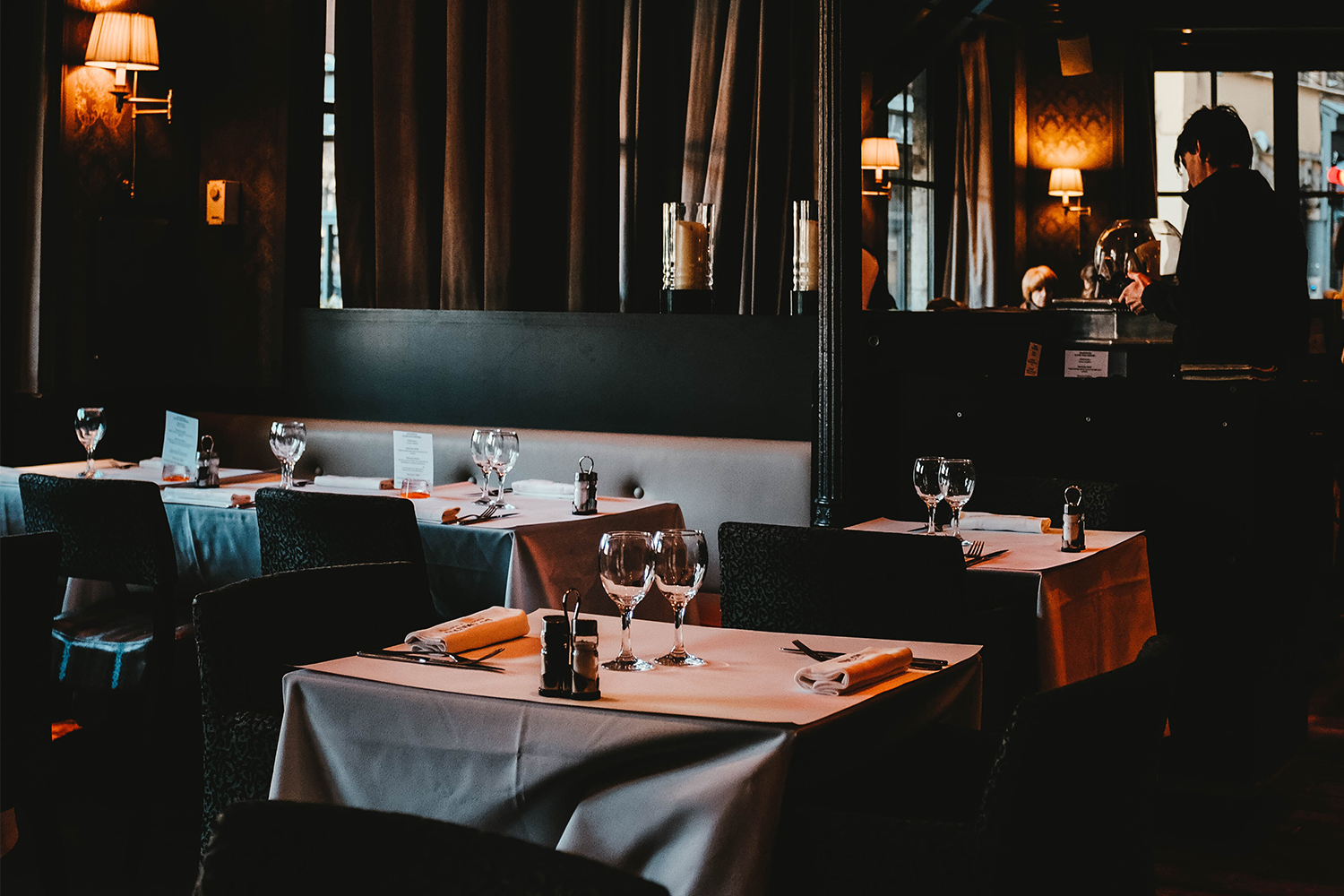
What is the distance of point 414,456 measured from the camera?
344 cm

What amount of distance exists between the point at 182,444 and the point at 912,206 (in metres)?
7.06

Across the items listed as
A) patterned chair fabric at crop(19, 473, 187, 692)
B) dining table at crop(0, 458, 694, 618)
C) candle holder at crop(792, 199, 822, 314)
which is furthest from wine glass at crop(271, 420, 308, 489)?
candle holder at crop(792, 199, 822, 314)

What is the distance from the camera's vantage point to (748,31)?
5250mm

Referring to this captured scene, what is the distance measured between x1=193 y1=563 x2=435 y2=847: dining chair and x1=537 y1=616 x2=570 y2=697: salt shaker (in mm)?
371

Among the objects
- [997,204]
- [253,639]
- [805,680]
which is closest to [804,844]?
[805,680]

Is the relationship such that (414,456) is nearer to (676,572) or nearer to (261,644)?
(261,644)

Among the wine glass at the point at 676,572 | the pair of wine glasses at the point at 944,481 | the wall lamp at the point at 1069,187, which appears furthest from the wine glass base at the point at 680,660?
the wall lamp at the point at 1069,187

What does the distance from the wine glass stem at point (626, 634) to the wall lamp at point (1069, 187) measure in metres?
8.97

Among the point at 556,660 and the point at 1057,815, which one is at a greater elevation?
the point at 556,660

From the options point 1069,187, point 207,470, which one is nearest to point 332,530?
point 207,470

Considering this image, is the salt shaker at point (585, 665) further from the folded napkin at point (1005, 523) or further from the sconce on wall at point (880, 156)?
the sconce on wall at point (880, 156)

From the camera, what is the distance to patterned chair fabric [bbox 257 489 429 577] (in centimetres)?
266

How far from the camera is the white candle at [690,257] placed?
400 cm

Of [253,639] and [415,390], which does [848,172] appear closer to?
[415,390]
